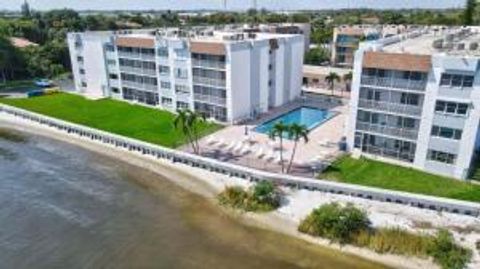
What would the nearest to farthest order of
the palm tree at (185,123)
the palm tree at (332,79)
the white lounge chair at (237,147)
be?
1. the palm tree at (185,123)
2. the white lounge chair at (237,147)
3. the palm tree at (332,79)

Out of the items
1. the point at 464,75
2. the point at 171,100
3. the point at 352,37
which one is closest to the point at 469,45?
the point at 464,75

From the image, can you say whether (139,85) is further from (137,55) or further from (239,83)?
(239,83)

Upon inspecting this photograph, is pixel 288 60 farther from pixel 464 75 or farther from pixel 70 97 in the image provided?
pixel 70 97

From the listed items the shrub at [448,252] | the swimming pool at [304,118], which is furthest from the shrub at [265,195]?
the swimming pool at [304,118]

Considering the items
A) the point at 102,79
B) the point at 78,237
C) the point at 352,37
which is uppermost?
the point at 352,37

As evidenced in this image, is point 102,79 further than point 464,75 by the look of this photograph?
Yes

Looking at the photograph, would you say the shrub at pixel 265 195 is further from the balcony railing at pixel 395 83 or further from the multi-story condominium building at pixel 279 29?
the multi-story condominium building at pixel 279 29

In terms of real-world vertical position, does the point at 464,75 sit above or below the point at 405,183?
above
